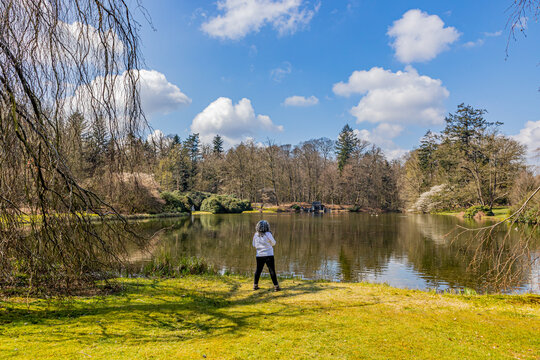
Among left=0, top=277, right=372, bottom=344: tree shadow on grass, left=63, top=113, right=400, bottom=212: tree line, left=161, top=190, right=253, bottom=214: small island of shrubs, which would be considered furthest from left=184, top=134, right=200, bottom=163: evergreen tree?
left=0, top=277, right=372, bottom=344: tree shadow on grass

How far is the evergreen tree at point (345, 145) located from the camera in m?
60.9

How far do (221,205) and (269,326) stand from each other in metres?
37.2

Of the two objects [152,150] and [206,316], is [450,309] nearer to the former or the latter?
[206,316]

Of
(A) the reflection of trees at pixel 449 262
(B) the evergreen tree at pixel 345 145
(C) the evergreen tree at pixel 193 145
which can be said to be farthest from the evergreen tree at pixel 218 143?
(A) the reflection of trees at pixel 449 262

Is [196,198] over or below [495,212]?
over

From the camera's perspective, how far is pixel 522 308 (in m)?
5.40

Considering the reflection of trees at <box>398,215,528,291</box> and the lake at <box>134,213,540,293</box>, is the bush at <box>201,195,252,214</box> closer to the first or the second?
the lake at <box>134,213,540,293</box>

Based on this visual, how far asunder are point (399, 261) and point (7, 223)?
42.2ft

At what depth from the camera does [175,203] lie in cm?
3575

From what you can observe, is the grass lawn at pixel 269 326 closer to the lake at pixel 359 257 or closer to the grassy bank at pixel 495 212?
the lake at pixel 359 257

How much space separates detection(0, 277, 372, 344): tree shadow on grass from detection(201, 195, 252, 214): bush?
111 ft

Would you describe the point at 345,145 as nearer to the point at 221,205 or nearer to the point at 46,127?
the point at 221,205

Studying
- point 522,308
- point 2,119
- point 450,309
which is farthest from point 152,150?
point 522,308

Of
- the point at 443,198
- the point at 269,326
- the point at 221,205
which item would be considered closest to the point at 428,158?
the point at 443,198
